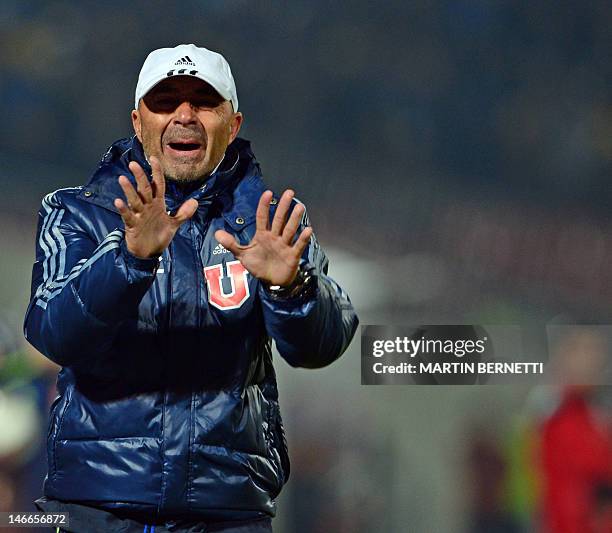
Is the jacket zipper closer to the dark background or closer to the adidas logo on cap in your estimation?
the adidas logo on cap

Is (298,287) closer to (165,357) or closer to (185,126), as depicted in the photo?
(165,357)

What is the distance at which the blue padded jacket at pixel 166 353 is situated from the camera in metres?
1.34

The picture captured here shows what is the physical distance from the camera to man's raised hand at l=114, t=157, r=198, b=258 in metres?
1.30

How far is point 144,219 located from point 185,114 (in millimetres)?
300

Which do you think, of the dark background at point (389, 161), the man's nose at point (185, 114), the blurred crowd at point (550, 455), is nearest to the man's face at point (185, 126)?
the man's nose at point (185, 114)

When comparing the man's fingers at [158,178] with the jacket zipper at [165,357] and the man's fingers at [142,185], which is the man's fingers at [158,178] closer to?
the man's fingers at [142,185]

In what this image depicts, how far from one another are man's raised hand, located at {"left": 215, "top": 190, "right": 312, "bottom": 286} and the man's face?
0.70 ft

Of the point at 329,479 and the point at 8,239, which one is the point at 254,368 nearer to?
the point at 329,479

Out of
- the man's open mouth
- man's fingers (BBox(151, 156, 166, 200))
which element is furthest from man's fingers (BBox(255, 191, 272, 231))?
the man's open mouth

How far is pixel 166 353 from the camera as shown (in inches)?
56.2

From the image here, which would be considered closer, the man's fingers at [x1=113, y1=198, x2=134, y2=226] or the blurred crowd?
the man's fingers at [x1=113, y1=198, x2=134, y2=226]

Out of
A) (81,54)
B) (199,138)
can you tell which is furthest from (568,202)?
(199,138)

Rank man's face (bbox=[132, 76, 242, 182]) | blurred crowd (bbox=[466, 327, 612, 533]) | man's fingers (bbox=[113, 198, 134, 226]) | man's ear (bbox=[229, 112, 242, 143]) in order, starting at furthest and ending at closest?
blurred crowd (bbox=[466, 327, 612, 533]) < man's ear (bbox=[229, 112, 242, 143]) < man's face (bbox=[132, 76, 242, 182]) < man's fingers (bbox=[113, 198, 134, 226])

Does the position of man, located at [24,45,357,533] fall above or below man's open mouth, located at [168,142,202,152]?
below
